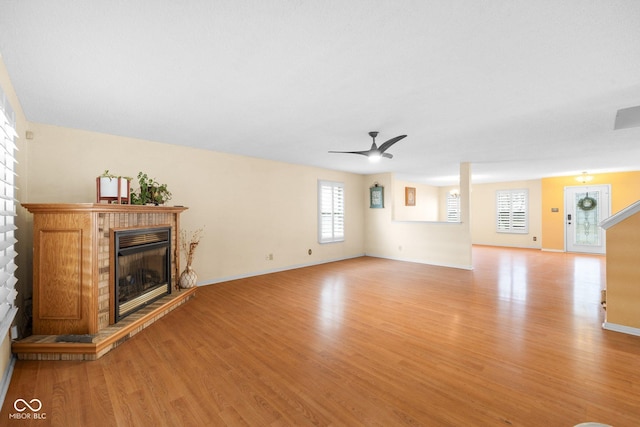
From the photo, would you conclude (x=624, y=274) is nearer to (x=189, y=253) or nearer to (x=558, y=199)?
(x=189, y=253)

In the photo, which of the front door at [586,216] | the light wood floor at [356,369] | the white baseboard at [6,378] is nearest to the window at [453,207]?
the front door at [586,216]

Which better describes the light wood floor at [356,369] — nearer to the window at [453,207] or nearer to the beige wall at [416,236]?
the beige wall at [416,236]

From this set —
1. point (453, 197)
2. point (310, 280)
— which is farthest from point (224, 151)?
point (453, 197)

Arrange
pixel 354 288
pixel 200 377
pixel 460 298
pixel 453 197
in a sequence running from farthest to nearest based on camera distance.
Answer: pixel 453 197 < pixel 354 288 < pixel 460 298 < pixel 200 377

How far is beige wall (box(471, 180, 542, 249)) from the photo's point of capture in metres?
Answer: 8.95

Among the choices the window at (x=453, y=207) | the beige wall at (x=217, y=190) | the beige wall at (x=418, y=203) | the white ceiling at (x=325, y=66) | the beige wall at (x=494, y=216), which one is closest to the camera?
the white ceiling at (x=325, y=66)

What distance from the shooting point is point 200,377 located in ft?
6.88

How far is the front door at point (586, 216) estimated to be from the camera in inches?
305

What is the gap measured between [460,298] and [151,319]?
4.09 meters

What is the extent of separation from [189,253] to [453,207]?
1037cm

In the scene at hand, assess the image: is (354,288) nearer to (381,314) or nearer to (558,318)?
(381,314)

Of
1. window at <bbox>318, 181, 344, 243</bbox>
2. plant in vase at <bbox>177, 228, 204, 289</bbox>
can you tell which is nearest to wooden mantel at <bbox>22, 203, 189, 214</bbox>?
plant in vase at <bbox>177, 228, 204, 289</bbox>

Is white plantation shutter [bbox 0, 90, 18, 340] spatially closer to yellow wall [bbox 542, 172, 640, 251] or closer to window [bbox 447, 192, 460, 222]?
yellow wall [bbox 542, 172, 640, 251]

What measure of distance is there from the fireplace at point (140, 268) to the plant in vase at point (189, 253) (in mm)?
302
